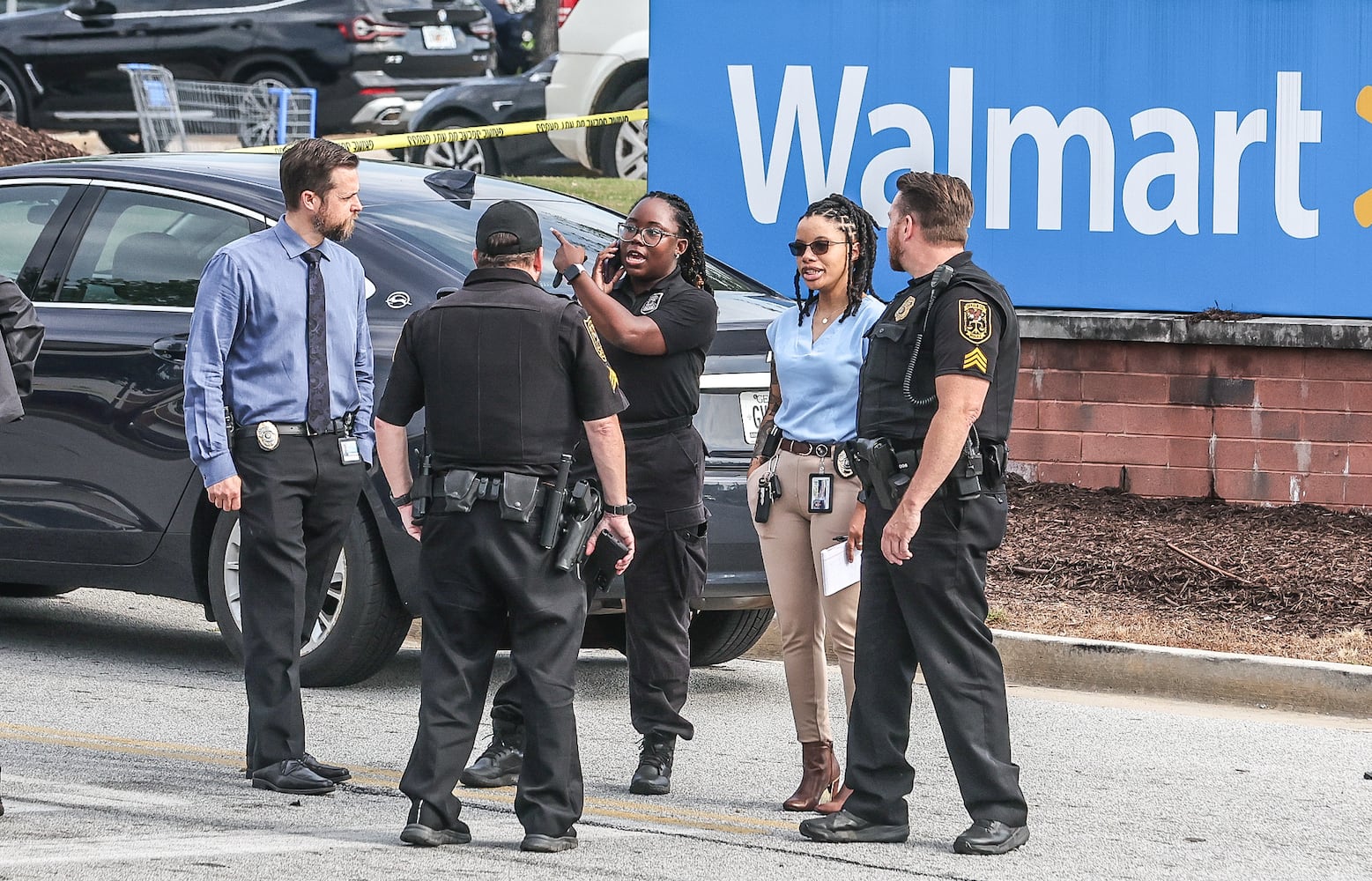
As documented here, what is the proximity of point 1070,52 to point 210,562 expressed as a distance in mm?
5367

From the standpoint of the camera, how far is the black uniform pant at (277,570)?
5.70 meters

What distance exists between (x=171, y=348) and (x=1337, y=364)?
5.48 metres

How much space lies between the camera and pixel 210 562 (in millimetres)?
7020

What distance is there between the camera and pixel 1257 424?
31.7 feet

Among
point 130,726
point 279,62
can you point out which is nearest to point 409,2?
point 279,62

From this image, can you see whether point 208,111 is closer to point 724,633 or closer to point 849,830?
point 724,633

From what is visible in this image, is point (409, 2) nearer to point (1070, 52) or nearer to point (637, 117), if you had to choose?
point (637, 117)

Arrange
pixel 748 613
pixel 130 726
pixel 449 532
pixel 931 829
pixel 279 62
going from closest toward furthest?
pixel 449 532 < pixel 931 829 < pixel 130 726 < pixel 748 613 < pixel 279 62

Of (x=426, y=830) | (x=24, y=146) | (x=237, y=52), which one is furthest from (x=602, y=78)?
(x=426, y=830)

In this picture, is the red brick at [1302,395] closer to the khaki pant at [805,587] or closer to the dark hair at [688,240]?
the dark hair at [688,240]

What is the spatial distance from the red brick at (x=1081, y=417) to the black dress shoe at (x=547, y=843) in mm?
5437

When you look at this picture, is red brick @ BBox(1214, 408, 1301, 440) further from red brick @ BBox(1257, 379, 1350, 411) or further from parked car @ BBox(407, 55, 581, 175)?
parked car @ BBox(407, 55, 581, 175)

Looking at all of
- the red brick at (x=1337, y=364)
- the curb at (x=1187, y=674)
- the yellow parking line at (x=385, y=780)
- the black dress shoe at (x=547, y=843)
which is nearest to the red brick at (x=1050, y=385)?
the red brick at (x=1337, y=364)

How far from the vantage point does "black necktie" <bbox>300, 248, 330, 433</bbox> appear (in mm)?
5742
